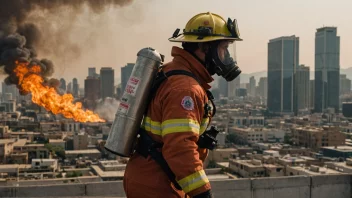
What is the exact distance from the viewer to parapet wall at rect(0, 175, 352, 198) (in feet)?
15.5

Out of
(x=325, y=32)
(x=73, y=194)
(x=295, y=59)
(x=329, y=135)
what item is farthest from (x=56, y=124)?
(x=325, y=32)

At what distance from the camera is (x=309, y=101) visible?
104 metres

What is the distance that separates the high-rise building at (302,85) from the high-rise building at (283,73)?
3.88ft

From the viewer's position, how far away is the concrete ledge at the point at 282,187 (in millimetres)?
5008

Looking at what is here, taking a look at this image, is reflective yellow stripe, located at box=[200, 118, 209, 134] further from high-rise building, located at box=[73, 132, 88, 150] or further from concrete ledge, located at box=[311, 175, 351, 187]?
high-rise building, located at box=[73, 132, 88, 150]

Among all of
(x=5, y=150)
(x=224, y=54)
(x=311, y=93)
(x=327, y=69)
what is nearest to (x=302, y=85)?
(x=311, y=93)

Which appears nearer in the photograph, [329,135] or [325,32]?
[329,135]

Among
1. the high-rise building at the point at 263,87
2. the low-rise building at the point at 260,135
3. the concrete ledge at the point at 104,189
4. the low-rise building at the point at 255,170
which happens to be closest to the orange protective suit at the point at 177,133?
the concrete ledge at the point at 104,189

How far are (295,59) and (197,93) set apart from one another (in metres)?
103

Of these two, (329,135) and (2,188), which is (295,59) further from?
(2,188)

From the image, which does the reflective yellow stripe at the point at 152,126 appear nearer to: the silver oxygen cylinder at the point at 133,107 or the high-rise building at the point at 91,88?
the silver oxygen cylinder at the point at 133,107

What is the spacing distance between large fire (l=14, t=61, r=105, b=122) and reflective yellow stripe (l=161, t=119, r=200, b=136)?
3.32 meters

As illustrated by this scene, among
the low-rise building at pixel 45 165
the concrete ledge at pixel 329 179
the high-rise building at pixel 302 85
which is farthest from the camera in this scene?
the high-rise building at pixel 302 85

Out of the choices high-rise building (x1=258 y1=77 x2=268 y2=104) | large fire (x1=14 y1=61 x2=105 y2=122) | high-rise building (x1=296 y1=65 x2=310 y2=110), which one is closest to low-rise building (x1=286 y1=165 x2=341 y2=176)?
large fire (x1=14 y1=61 x2=105 y2=122)
